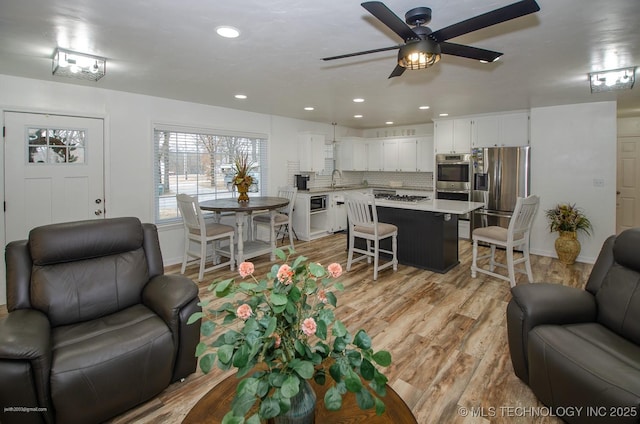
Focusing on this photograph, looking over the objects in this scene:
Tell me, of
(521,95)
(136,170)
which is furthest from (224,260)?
(521,95)

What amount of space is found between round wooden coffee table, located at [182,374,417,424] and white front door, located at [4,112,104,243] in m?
3.71

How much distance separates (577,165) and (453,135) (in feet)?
6.55

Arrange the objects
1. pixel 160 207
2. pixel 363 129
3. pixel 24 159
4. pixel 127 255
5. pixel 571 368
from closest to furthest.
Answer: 1. pixel 571 368
2. pixel 127 255
3. pixel 24 159
4. pixel 160 207
5. pixel 363 129

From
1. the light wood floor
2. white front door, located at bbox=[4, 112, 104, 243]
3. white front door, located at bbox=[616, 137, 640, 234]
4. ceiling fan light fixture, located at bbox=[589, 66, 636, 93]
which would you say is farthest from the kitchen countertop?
white front door, located at bbox=[616, 137, 640, 234]

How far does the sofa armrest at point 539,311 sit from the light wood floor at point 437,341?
0.27 m

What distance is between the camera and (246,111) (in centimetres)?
569

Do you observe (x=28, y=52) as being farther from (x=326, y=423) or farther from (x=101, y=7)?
(x=326, y=423)

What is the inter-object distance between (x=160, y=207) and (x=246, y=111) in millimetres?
2120

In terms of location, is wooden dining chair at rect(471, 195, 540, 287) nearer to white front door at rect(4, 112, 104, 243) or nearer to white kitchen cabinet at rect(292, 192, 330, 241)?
white kitchen cabinet at rect(292, 192, 330, 241)

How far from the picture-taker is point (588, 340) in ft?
6.10

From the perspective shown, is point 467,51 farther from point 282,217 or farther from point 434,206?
point 282,217

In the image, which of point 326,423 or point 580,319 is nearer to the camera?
point 326,423

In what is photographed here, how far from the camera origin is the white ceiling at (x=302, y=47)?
2.06m

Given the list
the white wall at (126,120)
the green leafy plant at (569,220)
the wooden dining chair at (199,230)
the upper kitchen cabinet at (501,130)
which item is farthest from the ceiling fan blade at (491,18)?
the upper kitchen cabinet at (501,130)
